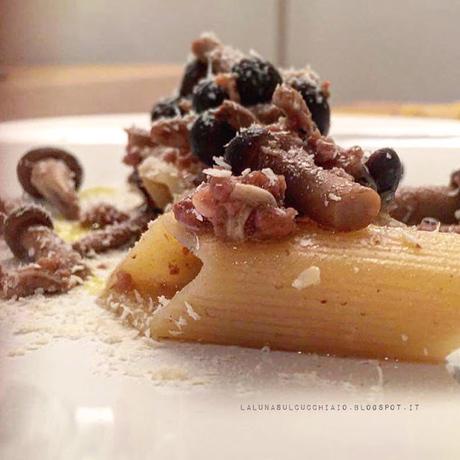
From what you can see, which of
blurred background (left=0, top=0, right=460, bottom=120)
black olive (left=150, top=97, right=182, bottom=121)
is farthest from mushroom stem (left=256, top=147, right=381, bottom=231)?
blurred background (left=0, top=0, right=460, bottom=120)

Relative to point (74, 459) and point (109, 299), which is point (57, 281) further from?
point (74, 459)

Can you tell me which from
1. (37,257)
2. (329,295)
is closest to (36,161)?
(37,257)

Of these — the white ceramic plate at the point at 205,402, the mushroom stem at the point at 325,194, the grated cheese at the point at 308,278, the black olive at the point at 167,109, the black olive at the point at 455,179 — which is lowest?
the white ceramic plate at the point at 205,402

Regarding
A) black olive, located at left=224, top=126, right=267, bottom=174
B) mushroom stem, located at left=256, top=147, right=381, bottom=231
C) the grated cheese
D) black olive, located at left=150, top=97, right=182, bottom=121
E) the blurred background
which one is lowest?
the blurred background

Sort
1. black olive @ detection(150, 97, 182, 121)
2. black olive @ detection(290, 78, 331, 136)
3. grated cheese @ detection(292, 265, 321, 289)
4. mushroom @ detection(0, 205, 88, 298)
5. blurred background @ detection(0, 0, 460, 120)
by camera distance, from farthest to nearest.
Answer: blurred background @ detection(0, 0, 460, 120)
black olive @ detection(150, 97, 182, 121)
black olive @ detection(290, 78, 331, 136)
mushroom @ detection(0, 205, 88, 298)
grated cheese @ detection(292, 265, 321, 289)

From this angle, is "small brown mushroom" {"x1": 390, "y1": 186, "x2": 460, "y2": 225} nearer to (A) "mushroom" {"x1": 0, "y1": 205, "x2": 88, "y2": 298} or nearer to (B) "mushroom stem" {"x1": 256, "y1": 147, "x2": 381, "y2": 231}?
(B) "mushroom stem" {"x1": 256, "y1": 147, "x2": 381, "y2": 231}

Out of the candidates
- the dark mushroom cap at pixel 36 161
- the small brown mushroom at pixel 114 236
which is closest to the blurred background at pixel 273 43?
the dark mushroom cap at pixel 36 161

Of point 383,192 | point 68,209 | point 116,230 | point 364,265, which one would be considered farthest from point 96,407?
point 68,209

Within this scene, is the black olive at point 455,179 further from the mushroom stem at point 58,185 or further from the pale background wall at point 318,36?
the pale background wall at point 318,36
